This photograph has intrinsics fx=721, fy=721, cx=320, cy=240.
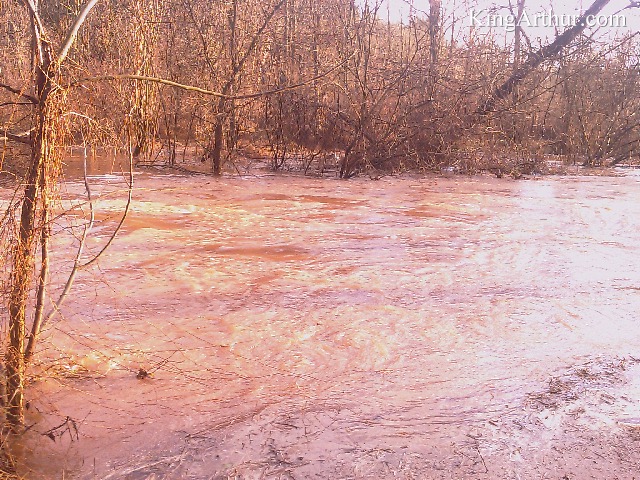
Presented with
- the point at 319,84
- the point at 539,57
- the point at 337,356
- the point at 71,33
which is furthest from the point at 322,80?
the point at 71,33

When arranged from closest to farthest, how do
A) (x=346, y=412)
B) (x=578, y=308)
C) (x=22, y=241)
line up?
(x=22, y=241)
(x=346, y=412)
(x=578, y=308)

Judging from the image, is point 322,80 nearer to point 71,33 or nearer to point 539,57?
point 539,57

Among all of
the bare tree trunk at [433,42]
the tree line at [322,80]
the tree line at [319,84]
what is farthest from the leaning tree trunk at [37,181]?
the bare tree trunk at [433,42]

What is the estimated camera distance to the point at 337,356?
4387 millimetres

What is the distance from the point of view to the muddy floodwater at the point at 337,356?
3342 mm

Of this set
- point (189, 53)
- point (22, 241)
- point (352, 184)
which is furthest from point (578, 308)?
point (189, 53)

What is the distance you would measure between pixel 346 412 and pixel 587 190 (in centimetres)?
916

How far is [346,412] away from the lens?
12.1 feet

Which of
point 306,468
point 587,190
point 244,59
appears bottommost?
point 306,468

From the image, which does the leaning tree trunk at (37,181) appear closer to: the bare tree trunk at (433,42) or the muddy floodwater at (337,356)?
the muddy floodwater at (337,356)

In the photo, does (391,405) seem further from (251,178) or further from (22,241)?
(251,178)

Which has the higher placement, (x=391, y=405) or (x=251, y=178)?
(x=251, y=178)

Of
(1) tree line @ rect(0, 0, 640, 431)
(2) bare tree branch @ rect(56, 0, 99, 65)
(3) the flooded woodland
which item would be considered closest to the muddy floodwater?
(3) the flooded woodland

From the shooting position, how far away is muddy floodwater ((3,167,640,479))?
11.0 feet
